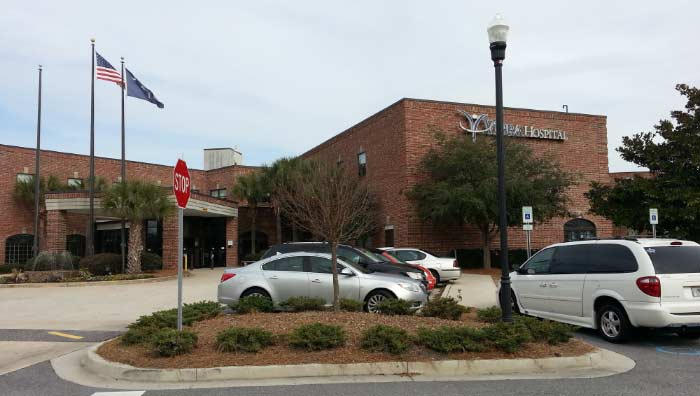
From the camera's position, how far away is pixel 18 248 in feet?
117

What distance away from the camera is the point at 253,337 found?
7.46 meters

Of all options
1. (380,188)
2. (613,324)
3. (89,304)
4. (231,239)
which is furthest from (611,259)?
(231,239)

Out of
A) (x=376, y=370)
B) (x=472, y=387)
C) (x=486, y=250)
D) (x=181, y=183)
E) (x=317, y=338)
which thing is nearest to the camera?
(x=472, y=387)

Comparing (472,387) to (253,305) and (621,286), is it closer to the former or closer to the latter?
(621,286)

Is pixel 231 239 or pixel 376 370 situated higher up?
pixel 231 239

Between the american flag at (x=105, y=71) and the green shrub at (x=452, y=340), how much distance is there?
24208 millimetres

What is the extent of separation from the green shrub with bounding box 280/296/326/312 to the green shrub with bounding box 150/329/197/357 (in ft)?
10.6

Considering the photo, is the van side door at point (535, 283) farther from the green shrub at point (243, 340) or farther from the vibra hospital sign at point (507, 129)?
the vibra hospital sign at point (507, 129)

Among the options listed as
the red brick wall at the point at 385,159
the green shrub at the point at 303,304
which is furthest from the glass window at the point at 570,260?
the red brick wall at the point at 385,159

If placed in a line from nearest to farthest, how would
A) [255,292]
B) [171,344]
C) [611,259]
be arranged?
[171,344] < [611,259] < [255,292]

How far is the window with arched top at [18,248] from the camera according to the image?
35.3m

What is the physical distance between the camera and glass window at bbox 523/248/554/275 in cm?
1059

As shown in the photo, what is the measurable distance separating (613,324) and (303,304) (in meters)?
5.36

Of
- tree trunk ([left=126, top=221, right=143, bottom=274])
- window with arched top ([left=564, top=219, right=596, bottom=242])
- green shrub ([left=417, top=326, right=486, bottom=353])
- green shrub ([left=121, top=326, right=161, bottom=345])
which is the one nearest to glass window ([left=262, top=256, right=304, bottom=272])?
green shrub ([left=121, top=326, right=161, bottom=345])
